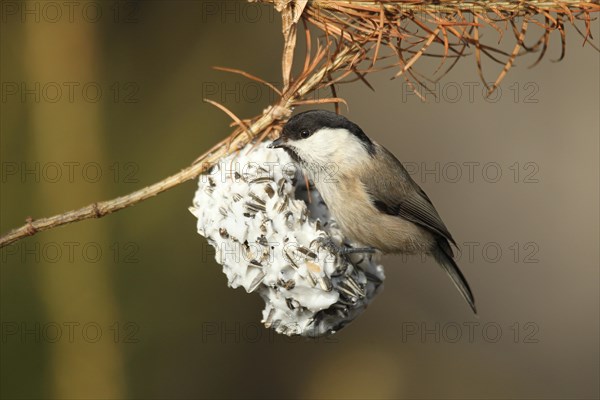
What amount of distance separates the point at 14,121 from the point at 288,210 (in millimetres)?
1290

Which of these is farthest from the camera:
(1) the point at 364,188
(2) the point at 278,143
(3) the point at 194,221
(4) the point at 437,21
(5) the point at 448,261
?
(3) the point at 194,221

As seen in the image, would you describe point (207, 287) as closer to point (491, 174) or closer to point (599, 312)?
point (491, 174)

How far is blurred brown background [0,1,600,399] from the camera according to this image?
7.53 ft

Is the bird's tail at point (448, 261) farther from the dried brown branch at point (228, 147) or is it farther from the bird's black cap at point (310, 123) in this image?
the dried brown branch at point (228, 147)

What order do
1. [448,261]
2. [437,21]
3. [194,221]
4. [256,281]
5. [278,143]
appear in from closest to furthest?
[437,21], [256,281], [278,143], [448,261], [194,221]

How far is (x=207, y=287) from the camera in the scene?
2.50 metres

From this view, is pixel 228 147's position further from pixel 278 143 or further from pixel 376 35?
pixel 376 35

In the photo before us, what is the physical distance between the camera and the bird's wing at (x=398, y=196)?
6.51ft

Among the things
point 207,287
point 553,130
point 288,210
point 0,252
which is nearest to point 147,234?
point 207,287

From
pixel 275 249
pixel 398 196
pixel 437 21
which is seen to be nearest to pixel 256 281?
pixel 275 249

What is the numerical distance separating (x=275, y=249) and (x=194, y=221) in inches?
43.7

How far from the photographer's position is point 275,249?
54.3 inches

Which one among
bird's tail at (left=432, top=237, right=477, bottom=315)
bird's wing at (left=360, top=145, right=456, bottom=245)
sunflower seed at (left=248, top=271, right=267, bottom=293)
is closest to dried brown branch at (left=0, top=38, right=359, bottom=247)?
sunflower seed at (left=248, top=271, right=267, bottom=293)

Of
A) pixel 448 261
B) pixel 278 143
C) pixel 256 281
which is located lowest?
pixel 448 261
